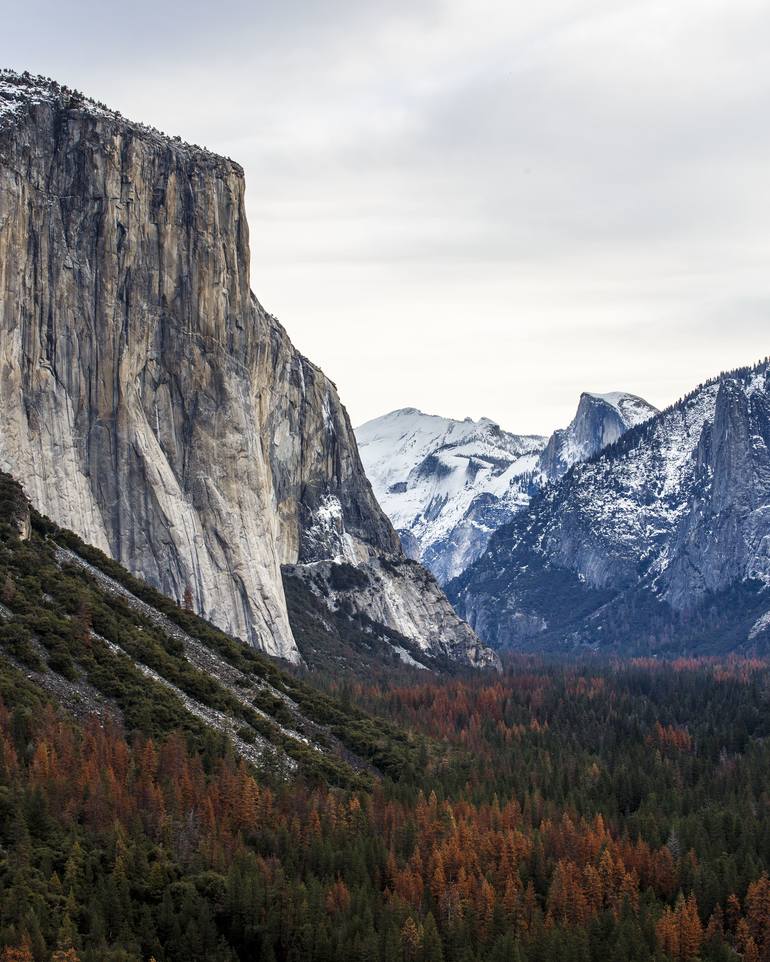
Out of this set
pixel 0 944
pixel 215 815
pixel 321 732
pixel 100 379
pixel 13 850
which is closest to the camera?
pixel 0 944

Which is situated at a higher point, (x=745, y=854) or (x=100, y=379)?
(x=100, y=379)

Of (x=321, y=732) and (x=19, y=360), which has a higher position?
(x=19, y=360)

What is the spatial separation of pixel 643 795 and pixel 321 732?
31.6 m

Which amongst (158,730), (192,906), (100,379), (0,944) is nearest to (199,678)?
(158,730)

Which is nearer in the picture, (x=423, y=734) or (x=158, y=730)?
(x=158, y=730)

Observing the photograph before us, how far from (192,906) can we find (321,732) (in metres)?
49.7

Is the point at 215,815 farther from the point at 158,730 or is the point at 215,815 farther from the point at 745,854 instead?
the point at 745,854

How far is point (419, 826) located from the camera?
12156 cm

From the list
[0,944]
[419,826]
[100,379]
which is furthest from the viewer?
[100,379]

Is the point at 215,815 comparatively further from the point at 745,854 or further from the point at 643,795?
the point at 643,795

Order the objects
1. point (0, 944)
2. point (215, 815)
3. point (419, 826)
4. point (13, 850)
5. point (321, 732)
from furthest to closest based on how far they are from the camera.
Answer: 1. point (321, 732)
2. point (419, 826)
3. point (215, 815)
4. point (13, 850)
5. point (0, 944)

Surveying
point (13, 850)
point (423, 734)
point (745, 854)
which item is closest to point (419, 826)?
point (745, 854)

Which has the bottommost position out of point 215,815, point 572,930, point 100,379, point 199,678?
point 572,930

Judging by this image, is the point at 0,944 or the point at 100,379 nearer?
the point at 0,944
